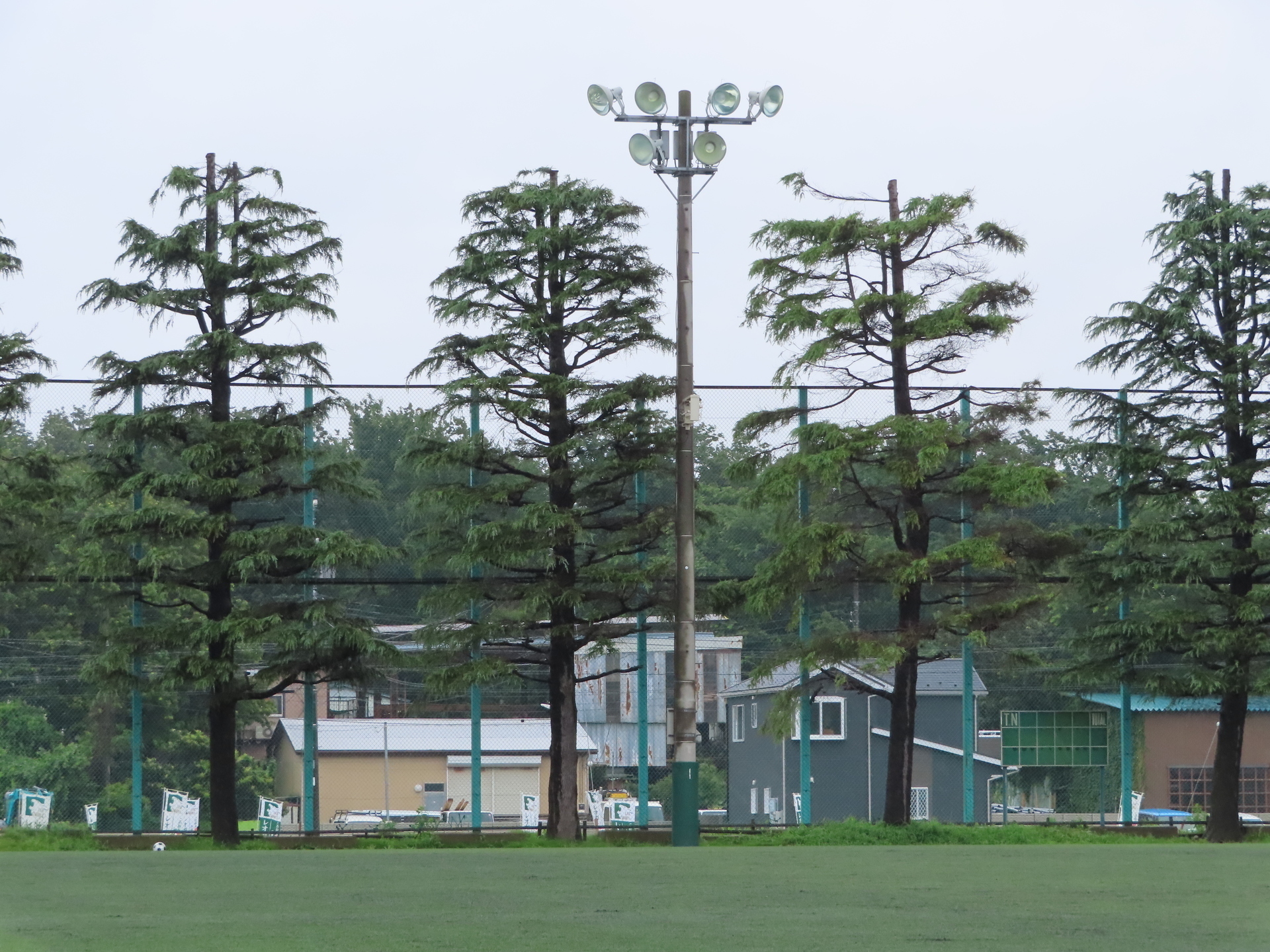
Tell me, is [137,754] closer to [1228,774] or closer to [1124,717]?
[1124,717]

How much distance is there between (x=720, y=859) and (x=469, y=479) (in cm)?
915

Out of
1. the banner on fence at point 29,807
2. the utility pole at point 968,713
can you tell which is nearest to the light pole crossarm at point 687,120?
the utility pole at point 968,713

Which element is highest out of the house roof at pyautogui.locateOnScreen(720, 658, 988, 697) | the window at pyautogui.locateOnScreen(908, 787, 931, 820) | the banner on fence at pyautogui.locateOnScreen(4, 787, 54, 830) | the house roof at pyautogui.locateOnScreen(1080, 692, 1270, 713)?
the house roof at pyautogui.locateOnScreen(720, 658, 988, 697)

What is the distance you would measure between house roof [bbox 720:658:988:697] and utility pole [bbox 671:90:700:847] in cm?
382

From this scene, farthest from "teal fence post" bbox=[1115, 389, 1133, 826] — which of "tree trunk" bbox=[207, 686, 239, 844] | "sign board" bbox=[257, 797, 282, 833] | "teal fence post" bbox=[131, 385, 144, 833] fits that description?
"teal fence post" bbox=[131, 385, 144, 833]

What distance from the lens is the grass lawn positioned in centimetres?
792

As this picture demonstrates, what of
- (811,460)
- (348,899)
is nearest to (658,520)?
(811,460)

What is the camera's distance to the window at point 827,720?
24.2 metres

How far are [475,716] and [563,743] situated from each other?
5.39ft

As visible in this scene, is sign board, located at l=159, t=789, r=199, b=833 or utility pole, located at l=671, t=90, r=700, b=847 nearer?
utility pole, located at l=671, t=90, r=700, b=847

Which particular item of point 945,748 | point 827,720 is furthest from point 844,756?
point 945,748

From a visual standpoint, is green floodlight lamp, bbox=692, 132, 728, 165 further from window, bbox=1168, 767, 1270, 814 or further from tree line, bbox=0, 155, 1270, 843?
window, bbox=1168, 767, 1270, 814

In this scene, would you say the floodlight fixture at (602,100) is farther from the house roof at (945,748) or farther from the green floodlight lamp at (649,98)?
the house roof at (945,748)

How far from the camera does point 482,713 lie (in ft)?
71.4
